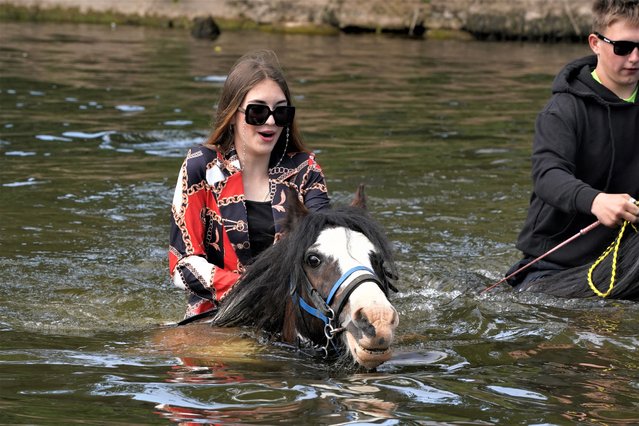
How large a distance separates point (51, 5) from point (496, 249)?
24.8m

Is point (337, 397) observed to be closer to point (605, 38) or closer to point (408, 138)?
point (605, 38)

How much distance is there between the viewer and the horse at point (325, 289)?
424 cm

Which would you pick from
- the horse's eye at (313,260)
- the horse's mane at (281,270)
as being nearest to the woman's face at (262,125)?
the horse's mane at (281,270)

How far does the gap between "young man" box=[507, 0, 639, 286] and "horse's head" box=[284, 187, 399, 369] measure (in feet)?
5.23

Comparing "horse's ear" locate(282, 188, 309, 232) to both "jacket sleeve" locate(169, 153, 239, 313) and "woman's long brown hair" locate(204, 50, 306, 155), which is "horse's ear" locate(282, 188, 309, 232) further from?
"woman's long brown hair" locate(204, 50, 306, 155)

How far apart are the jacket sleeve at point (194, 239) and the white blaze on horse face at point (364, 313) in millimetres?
1097

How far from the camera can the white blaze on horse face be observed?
163 inches

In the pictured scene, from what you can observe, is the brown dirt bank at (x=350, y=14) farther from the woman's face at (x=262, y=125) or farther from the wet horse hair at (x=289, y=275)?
the wet horse hair at (x=289, y=275)

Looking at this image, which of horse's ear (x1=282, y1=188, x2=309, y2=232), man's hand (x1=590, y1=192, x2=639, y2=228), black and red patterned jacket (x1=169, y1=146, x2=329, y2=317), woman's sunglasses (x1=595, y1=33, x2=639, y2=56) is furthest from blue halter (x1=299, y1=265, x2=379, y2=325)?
woman's sunglasses (x1=595, y1=33, x2=639, y2=56)

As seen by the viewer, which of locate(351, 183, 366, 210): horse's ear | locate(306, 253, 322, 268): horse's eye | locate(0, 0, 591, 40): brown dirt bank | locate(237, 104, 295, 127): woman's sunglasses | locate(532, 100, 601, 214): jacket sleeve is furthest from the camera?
locate(0, 0, 591, 40): brown dirt bank

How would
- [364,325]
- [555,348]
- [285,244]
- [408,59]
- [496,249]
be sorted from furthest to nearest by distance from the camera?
[408,59] → [496,249] → [555,348] → [285,244] → [364,325]

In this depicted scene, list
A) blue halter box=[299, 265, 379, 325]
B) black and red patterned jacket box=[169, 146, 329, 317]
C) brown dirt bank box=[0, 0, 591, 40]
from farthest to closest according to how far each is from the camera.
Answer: brown dirt bank box=[0, 0, 591, 40] < black and red patterned jacket box=[169, 146, 329, 317] < blue halter box=[299, 265, 379, 325]

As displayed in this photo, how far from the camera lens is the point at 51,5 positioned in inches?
1219

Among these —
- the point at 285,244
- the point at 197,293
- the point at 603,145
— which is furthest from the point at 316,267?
the point at 603,145
